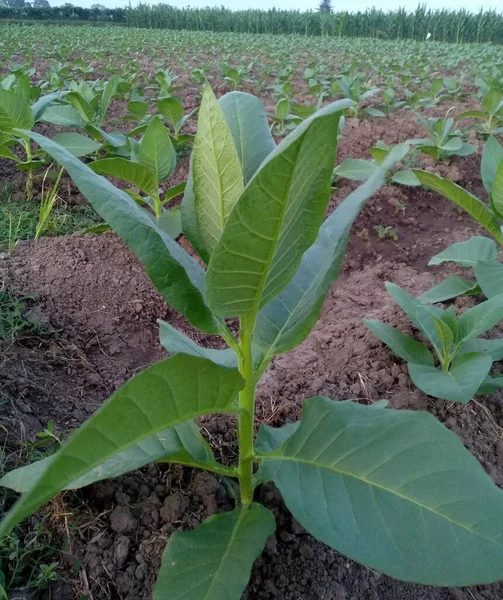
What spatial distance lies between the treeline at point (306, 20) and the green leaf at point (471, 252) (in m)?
28.4

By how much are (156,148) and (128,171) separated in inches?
14.3

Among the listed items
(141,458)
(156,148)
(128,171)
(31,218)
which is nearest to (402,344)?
(141,458)

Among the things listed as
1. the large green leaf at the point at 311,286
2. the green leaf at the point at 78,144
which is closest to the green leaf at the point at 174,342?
the large green leaf at the point at 311,286

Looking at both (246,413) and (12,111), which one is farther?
(12,111)

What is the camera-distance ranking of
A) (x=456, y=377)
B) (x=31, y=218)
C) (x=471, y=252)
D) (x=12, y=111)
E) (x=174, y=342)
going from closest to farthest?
(x=174, y=342) → (x=456, y=377) → (x=471, y=252) → (x=12, y=111) → (x=31, y=218)

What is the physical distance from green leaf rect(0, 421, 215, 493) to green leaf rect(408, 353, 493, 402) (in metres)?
0.70

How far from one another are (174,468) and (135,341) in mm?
1071

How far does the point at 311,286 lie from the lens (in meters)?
1.08

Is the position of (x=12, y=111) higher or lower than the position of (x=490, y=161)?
higher

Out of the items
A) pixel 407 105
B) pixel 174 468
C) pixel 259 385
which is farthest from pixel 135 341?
pixel 407 105

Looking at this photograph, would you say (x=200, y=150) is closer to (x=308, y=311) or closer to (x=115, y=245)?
(x=308, y=311)

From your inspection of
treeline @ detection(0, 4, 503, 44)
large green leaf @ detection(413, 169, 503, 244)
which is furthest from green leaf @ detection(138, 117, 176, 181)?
treeline @ detection(0, 4, 503, 44)

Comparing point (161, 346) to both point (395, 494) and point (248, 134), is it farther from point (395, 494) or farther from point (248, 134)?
point (395, 494)

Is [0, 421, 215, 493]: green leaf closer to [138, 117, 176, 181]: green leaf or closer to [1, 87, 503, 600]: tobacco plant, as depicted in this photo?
[1, 87, 503, 600]: tobacco plant
